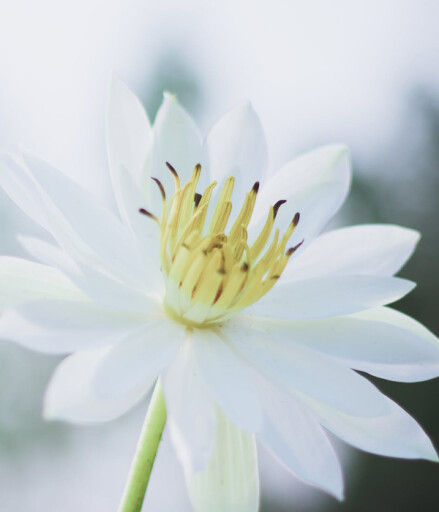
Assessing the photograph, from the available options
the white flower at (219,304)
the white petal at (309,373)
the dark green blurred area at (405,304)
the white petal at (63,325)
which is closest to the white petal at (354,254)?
the white flower at (219,304)

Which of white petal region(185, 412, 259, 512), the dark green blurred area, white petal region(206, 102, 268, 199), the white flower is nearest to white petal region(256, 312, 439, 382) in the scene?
the white flower

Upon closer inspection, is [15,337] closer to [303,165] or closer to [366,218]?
[303,165]

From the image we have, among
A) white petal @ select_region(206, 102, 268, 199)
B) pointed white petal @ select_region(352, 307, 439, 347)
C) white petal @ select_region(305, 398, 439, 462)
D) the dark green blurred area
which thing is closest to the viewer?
white petal @ select_region(305, 398, 439, 462)

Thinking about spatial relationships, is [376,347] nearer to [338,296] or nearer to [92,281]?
[338,296]

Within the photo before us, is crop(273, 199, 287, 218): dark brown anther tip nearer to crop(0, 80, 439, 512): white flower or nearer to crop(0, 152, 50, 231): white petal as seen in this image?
crop(0, 80, 439, 512): white flower

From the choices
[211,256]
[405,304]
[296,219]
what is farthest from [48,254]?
[405,304]

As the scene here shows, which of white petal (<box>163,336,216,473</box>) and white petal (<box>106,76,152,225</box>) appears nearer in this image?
white petal (<box>163,336,216,473</box>)
